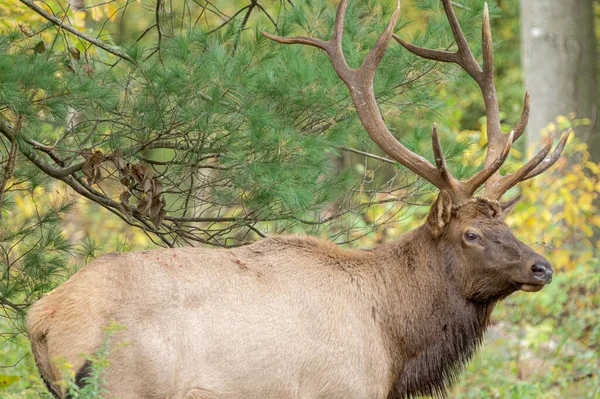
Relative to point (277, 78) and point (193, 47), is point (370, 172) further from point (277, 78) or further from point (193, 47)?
point (193, 47)

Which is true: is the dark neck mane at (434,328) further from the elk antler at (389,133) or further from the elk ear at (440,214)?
the elk antler at (389,133)

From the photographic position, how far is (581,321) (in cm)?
916

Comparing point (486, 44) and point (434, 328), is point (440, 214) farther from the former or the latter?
point (486, 44)

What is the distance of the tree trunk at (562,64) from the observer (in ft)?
39.3

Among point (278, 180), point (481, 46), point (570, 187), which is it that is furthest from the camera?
point (570, 187)

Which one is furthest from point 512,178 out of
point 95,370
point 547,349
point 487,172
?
point 547,349

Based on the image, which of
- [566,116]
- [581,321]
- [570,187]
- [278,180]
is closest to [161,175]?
[278,180]

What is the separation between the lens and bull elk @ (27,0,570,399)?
4414 millimetres

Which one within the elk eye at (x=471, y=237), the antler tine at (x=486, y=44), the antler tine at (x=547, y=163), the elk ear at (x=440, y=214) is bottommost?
the elk eye at (x=471, y=237)

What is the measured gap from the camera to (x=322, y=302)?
509cm

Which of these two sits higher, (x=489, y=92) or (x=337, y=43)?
(x=337, y=43)

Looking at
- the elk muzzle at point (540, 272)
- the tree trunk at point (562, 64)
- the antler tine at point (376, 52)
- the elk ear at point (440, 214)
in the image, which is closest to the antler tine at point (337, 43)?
the antler tine at point (376, 52)

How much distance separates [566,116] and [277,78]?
7.28 metres

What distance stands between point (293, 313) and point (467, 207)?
56.3 inches
